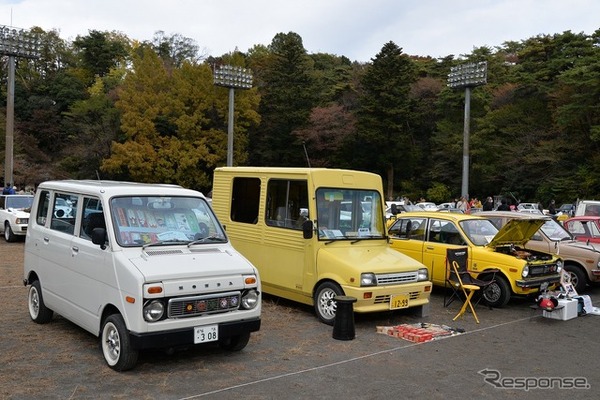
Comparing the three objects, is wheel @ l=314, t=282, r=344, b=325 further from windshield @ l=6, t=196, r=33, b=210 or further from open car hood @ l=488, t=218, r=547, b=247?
windshield @ l=6, t=196, r=33, b=210

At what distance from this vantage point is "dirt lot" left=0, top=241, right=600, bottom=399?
5465mm

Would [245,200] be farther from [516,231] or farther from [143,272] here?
[516,231]

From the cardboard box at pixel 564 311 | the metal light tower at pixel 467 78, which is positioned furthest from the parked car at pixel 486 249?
the metal light tower at pixel 467 78

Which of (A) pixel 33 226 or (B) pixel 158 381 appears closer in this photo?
(B) pixel 158 381

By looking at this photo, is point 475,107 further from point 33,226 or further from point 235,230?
point 33,226

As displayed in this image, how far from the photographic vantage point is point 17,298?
9469 mm

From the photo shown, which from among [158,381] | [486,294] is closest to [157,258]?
[158,381]

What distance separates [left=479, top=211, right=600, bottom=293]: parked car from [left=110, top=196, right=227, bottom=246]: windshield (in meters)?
6.68

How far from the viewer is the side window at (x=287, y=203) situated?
8.81 metres

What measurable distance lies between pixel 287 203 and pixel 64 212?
3488 millimetres

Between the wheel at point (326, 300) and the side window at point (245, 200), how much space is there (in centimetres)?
194

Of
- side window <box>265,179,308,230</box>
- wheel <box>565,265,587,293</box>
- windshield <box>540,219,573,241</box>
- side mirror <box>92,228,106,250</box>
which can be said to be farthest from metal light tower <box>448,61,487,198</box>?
side mirror <box>92,228,106,250</box>

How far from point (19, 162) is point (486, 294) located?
46.9 metres

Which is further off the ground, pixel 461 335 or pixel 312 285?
pixel 312 285
